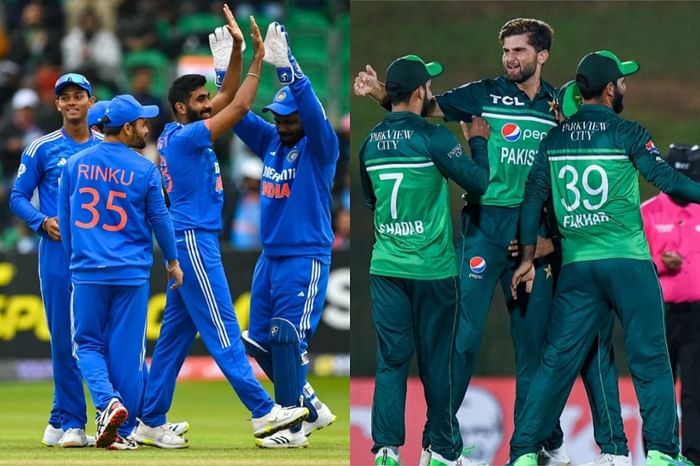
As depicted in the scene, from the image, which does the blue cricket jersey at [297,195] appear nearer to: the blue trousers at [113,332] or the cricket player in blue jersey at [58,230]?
the blue trousers at [113,332]

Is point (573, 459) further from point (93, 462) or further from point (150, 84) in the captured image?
point (150, 84)

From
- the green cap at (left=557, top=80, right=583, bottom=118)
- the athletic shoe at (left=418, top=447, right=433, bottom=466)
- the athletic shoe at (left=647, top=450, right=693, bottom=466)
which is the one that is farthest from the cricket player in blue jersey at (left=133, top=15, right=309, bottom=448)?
the athletic shoe at (left=647, top=450, right=693, bottom=466)

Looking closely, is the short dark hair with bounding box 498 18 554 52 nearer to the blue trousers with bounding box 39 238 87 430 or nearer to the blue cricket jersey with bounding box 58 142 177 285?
the blue cricket jersey with bounding box 58 142 177 285

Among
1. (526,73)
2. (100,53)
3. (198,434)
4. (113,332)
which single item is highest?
(100,53)

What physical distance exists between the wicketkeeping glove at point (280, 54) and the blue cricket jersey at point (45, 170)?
1.39 metres

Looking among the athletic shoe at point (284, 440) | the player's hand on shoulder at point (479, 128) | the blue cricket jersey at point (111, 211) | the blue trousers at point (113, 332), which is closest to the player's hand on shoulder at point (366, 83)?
the player's hand on shoulder at point (479, 128)

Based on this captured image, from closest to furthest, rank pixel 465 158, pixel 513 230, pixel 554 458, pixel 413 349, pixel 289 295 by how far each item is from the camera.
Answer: pixel 465 158 → pixel 413 349 → pixel 513 230 → pixel 554 458 → pixel 289 295

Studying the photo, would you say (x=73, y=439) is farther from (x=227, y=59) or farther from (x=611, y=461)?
(x=611, y=461)

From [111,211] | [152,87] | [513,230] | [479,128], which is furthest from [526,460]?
[152,87]

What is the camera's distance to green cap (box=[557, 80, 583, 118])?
26.1 feet

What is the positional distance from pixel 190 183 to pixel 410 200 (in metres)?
1.87

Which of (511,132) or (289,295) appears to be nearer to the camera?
(511,132)

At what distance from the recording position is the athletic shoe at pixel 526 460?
7605mm

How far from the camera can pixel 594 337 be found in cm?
768
